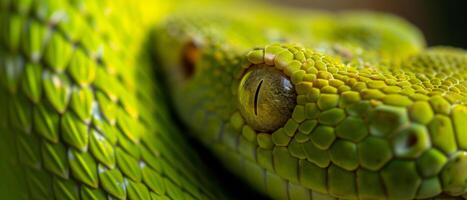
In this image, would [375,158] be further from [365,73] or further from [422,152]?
[365,73]

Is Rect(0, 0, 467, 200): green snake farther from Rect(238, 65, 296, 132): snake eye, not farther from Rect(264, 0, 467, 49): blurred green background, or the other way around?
Rect(264, 0, 467, 49): blurred green background

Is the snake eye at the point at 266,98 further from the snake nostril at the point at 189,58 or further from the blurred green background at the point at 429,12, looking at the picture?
the blurred green background at the point at 429,12

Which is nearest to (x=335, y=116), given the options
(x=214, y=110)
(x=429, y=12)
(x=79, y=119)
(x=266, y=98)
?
(x=266, y=98)

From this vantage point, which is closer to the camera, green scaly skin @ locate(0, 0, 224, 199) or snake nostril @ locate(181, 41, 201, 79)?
green scaly skin @ locate(0, 0, 224, 199)

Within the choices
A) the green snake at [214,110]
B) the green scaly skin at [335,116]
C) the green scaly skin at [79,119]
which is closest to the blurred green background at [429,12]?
the green snake at [214,110]

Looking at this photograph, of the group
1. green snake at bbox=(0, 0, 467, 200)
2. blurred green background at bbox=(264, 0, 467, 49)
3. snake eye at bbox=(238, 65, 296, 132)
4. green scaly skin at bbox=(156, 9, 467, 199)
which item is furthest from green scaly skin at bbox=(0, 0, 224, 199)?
blurred green background at bbox=(264, 0, 467, 49)
